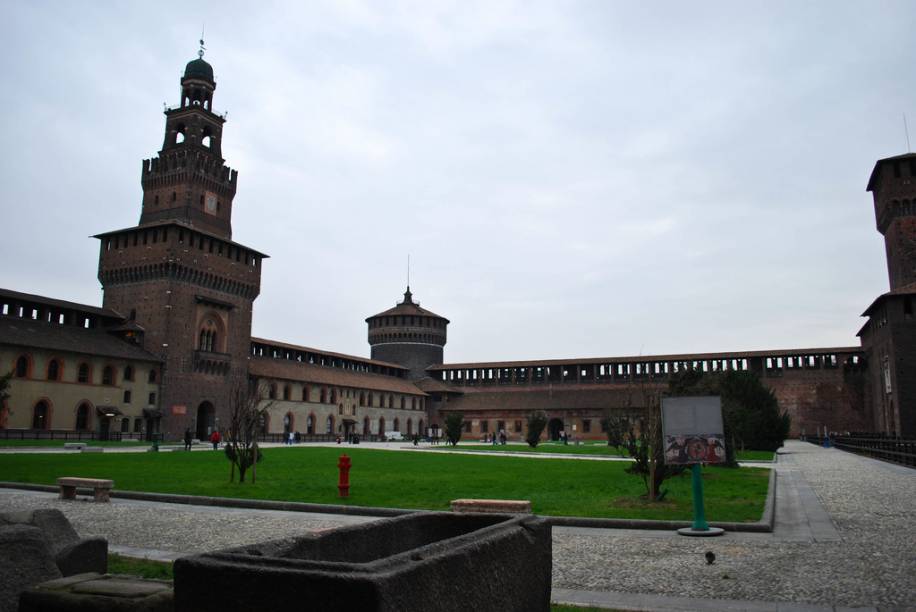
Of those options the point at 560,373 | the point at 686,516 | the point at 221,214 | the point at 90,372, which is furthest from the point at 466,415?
the point at 686,516

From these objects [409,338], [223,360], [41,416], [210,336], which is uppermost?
[409,338]

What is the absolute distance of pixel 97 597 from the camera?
10.7ft

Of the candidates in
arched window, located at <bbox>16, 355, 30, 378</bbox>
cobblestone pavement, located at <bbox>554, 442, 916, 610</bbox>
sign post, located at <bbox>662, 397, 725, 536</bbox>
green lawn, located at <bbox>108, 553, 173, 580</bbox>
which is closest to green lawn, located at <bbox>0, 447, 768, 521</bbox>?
sign post, located at <bbox>662, 397, 725, 536</bbox>

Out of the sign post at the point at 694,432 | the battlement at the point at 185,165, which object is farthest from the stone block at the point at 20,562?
the battlement at the point at 185,165

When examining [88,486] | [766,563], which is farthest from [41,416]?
[766,563]

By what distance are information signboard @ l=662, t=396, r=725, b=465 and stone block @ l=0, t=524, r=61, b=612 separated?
7.92 meters

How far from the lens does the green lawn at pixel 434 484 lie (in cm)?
1186

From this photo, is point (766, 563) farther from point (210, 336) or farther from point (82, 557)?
point (210, 336)

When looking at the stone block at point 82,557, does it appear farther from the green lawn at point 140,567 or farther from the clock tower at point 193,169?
the clock tower at point 193,169

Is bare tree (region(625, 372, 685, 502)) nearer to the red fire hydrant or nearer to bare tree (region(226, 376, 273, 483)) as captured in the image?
the red fire hydrant

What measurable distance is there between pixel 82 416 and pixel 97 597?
4427 centimetres

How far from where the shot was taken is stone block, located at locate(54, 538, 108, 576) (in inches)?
218

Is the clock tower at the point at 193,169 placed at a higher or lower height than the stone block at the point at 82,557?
higher

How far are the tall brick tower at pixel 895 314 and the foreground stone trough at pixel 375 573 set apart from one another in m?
48.2
